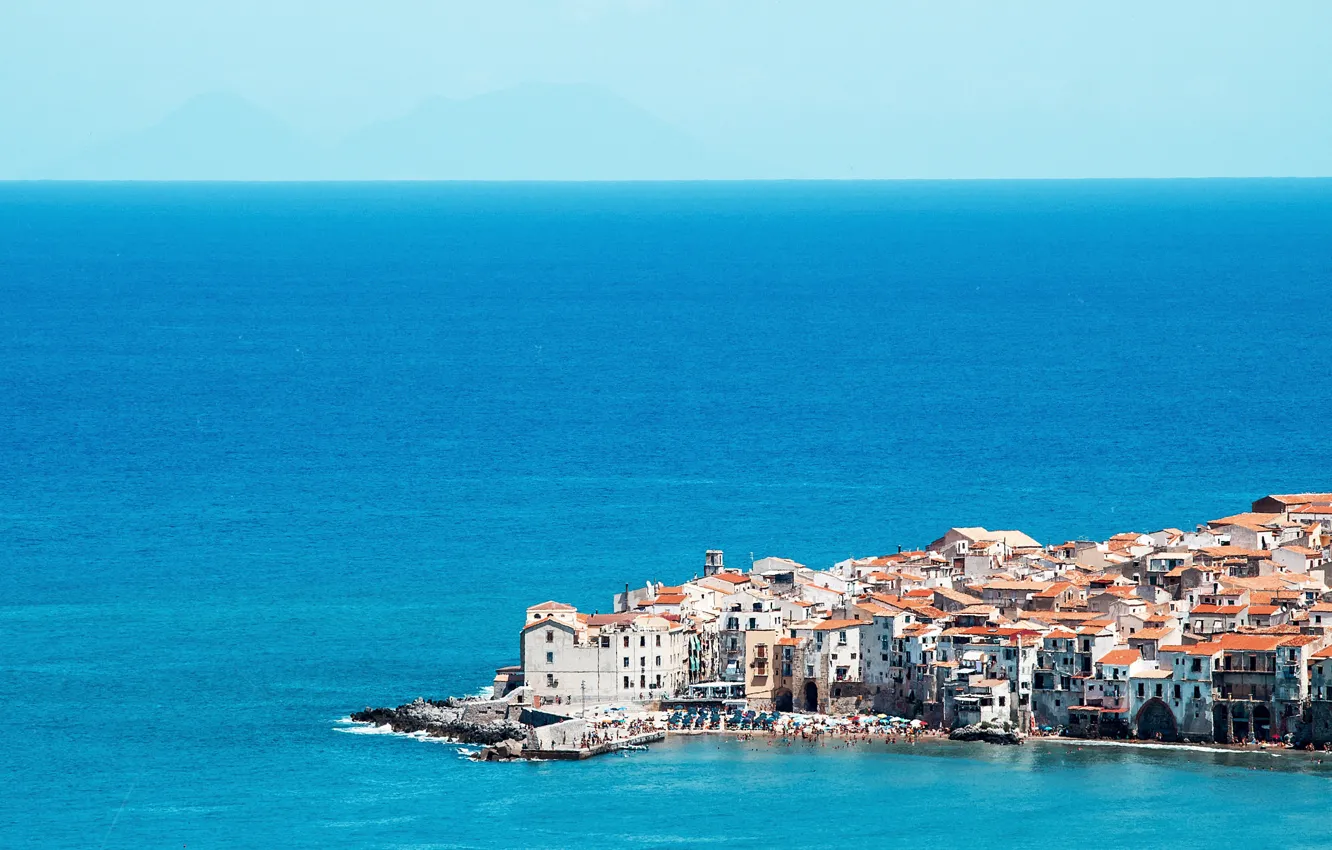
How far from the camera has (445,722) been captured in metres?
84.0

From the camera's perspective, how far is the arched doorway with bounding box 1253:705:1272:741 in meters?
79.4

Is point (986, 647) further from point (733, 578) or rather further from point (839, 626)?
point (733, 578)

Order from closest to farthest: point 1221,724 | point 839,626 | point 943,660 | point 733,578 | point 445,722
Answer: point 1221,724, point 943,660, point 445,722, point 839,626, point 733,578

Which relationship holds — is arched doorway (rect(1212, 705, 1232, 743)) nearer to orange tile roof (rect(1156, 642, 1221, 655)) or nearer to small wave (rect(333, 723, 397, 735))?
orange tile roof (rect(1156, 642, 1221, 655))

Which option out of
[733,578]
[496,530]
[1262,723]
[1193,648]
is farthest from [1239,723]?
[496,530]

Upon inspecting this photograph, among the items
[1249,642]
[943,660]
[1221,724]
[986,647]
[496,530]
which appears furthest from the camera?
[496,530]

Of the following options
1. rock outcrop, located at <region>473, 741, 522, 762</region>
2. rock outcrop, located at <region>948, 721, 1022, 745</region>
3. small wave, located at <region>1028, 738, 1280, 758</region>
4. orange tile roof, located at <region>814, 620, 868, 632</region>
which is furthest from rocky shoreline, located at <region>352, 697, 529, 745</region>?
small wave, located at <region>1028, 738, 1280, 758</region>

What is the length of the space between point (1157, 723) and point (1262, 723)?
2.76 metres

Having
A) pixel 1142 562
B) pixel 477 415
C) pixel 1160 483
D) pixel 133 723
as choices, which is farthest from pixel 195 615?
pixel 477 415

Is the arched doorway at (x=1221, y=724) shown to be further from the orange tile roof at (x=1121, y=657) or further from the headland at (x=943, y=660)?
the orange tile roof at (x=1121, y=657)

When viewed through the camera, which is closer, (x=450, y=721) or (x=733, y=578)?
(x=450, y=721)

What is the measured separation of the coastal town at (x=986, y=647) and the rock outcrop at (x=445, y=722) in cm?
110

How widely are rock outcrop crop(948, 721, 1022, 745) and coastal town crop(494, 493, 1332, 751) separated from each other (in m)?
0.19

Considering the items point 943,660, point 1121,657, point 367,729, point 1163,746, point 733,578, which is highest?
point 733,578
